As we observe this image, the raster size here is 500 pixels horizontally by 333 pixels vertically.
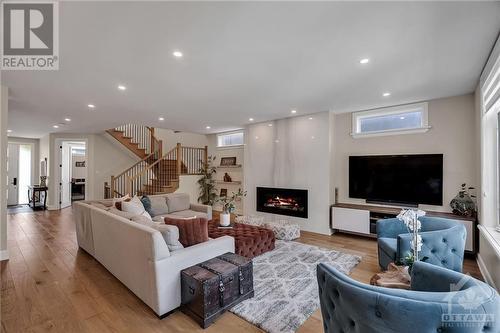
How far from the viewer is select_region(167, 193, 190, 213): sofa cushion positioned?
17.6 ft

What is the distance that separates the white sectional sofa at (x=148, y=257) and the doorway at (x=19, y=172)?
9053 mm

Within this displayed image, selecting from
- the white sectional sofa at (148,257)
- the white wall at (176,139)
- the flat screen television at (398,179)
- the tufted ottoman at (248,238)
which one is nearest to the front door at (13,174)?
the white wall at (176,139)

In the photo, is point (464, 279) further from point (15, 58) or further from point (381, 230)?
point (15, 58)

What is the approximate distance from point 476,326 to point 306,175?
4.55m

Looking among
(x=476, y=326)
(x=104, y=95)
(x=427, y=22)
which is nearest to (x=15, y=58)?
(x=104, y=95)

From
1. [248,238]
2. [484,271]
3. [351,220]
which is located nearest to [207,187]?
[248,238]

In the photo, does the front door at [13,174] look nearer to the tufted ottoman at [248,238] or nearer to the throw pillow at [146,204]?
the throw pillow at [146,204]

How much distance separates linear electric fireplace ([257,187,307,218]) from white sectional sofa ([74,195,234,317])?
3044mm

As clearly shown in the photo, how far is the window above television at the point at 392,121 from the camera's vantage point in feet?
14.8

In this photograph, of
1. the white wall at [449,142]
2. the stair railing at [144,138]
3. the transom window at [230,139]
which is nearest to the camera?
the white wall at [449,142]

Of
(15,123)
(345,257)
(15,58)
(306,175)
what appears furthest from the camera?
(15,123)

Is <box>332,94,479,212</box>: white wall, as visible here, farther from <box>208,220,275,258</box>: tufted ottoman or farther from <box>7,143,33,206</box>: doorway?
<box>7,143,33,206</box>: doorway

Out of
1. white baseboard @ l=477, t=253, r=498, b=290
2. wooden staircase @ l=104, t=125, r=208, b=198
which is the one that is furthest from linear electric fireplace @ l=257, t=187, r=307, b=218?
wooden staircase @ l=104, t=125, r=208, b=198

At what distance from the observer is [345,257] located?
3855mm
